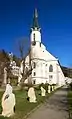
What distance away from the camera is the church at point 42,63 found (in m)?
85.2

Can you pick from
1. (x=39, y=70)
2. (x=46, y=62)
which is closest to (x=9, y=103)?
(x=39, y=70)

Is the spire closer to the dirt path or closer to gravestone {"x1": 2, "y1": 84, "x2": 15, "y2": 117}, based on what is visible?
the dirt path

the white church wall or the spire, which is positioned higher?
the spire

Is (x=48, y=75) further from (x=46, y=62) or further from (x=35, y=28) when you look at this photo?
(x=35, y=28)

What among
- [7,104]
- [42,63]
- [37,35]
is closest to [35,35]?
[37,35]

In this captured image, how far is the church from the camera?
85188 mm

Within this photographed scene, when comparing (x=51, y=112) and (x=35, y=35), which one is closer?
(x=51, y=112)

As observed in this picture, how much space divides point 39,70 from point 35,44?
10837 millimetres

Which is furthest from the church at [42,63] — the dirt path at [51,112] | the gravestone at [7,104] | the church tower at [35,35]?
the gravestone at [7,104]

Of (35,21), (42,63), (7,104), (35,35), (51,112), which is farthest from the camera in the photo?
(35,21)

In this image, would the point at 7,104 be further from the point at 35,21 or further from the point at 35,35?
the point at 35,21

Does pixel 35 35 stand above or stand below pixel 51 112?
above

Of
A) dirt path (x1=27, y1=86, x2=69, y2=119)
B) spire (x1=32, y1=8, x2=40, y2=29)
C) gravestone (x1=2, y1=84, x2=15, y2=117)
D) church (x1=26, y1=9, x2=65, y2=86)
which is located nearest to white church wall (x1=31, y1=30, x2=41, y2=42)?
church (x1=26, y1=9, x2=65, y2=86)

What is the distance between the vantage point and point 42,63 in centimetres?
8762
